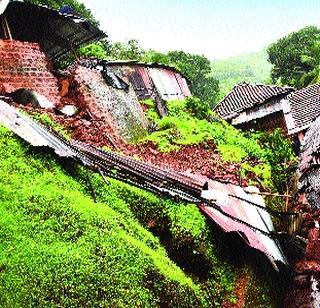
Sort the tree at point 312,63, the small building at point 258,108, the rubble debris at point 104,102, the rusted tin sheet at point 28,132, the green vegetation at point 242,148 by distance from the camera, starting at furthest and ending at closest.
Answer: the tree at point 312,63
the small building at point 258,108
the green vegetation at point 242,148
the rubble debris at point 104,102
the rusted tin sheet at point 28,132

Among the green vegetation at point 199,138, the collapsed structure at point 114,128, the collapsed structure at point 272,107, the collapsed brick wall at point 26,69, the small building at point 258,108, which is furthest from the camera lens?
the small building at point 258,108

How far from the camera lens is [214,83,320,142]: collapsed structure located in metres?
22.6

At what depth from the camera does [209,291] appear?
5.59m

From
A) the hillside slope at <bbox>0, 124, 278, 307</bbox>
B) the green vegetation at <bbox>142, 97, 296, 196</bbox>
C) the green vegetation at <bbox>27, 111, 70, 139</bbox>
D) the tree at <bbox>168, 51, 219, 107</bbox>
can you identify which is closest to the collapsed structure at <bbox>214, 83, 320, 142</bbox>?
the green vegetation at <bbox>142, 97, 296, 196</bbox>

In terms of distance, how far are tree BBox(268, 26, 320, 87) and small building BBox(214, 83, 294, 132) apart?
26.1 ft

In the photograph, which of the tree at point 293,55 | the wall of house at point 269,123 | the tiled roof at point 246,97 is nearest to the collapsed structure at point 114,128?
the tiled roof at point 246,97

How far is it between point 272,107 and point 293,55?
14127mm

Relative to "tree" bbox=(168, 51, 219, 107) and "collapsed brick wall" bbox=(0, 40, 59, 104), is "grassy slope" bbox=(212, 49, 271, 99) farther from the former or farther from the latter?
"collapsed brick wall" bbox=(0, 40, 59, 104)

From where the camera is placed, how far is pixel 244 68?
83875 mm

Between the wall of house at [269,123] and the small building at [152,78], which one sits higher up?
the small building at [152,78]

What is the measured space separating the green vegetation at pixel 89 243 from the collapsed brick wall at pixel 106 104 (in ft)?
17.9

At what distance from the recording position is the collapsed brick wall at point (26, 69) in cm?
1082

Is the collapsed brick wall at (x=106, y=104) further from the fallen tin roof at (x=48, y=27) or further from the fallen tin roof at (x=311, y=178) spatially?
the fallen tin roof at (x=311, y=178)

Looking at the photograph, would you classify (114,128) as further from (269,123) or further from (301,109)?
(269,123)
